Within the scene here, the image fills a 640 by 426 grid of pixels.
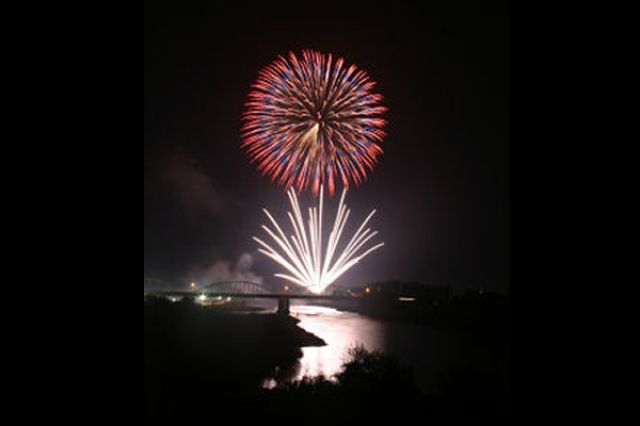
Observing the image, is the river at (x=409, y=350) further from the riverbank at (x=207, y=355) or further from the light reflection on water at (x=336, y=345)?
the riverbank at (x=207, y=355)

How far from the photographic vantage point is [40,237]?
14.5ft

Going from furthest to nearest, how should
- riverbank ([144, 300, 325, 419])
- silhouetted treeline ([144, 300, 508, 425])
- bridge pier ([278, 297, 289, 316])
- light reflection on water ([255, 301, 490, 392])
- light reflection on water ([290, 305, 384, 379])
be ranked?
1. bridge pier ([278, 297, 289, 316])
2. light reflection on water ([290, 305, 384, 379])
3. light reflection on water ([255, 301, 490, 392])
4. riverbank ([144, 300, 325, 419])
5. silhouetted treeline ([144, 300, 508, 425])

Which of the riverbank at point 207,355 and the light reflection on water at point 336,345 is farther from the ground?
the riverbank at point 207,355

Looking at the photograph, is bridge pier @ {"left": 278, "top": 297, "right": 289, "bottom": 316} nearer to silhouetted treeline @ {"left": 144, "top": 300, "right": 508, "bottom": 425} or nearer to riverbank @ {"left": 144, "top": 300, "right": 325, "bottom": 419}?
riverbank @ {"left": 144, "top": 300, "right": 325, "bottom": 419}

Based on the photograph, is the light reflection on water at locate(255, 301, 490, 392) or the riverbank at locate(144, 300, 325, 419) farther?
the light reflection on water at locate(255, 301, 490, 392)

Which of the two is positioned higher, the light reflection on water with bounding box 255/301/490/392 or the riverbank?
the riverbank

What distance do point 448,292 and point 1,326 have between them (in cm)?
10802

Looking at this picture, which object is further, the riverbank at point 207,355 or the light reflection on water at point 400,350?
the light reflection on water at point 400,350

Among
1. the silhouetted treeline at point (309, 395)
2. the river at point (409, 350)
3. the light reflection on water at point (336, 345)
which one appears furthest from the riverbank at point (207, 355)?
the river at point (409, 350)

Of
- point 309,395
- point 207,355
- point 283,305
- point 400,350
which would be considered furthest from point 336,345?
point 309,395

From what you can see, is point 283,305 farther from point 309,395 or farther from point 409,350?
point 309,395

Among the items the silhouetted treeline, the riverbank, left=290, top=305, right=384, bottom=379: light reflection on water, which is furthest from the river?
the silhouetted treeline

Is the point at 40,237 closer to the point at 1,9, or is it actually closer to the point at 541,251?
the point at 1,9

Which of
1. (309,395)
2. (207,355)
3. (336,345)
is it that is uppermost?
(309,395)
